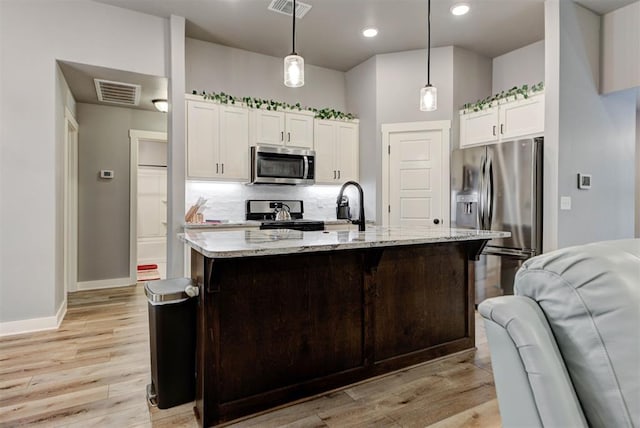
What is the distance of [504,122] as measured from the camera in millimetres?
4141

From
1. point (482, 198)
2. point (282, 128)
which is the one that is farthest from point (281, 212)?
point (482, 198)

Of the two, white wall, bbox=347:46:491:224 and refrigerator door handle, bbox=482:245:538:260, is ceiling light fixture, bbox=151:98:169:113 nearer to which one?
white wall, bbox=347:46:491:224

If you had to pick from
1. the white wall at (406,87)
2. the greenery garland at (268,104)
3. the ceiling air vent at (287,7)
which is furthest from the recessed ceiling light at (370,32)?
the greenery garland at (268,104)

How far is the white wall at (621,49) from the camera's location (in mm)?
3561

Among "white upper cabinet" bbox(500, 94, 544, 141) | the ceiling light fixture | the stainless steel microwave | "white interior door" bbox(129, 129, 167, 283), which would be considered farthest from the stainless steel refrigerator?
"white interior door" bbox(129, 129, 167, 283)

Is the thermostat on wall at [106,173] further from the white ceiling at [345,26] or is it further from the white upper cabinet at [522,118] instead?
the white upper cabinet at [522,118]

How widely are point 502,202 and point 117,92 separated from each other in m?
4.50

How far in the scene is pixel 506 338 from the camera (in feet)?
2.64

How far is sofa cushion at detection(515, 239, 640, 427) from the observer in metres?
0.72

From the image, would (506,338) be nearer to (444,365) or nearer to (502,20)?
(444,365)

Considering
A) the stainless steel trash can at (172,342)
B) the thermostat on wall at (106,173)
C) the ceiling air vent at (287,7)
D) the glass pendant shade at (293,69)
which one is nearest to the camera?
the stainless steel trash can at (172,342)

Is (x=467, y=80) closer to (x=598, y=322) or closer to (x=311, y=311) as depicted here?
(x=311, y=311)

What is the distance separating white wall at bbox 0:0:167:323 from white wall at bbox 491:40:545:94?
4.76m

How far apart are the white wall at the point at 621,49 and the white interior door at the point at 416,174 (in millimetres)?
1622
